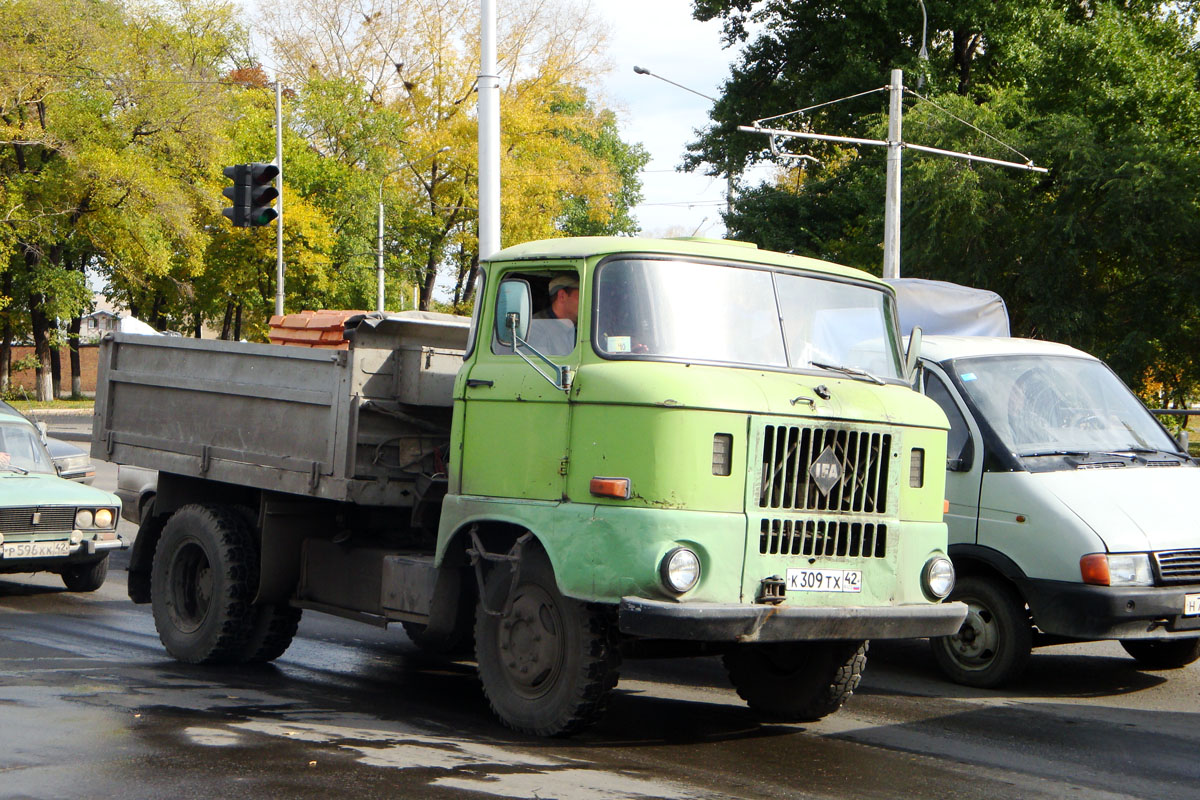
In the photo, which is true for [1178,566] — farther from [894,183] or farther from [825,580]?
[894,183]

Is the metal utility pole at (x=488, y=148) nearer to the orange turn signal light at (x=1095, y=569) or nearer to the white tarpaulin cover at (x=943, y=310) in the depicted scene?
the white tarpaulin cover at (x=943, y=310)

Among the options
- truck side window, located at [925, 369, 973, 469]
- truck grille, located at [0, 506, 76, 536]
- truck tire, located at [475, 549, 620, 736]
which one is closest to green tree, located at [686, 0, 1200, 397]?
truck side window, located at [925, 369, 973, 469]

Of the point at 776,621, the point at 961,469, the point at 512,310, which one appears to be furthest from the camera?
the point at 961,469

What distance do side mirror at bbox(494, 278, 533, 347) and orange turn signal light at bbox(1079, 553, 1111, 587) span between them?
3.60 metres

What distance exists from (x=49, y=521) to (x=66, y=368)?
59410mm

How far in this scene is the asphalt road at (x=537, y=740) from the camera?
580cm

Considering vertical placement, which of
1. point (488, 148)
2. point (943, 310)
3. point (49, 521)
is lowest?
point (49, 521)

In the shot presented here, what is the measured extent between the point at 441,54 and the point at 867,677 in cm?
3778

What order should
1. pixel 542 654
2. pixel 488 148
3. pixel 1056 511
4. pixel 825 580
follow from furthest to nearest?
1. pixel 488 148
2. pixel 1056 511
3. pixel 542 654
4. pixel 825 580

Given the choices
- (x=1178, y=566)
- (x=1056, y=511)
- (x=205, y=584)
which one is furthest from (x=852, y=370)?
(x=205, y=584)

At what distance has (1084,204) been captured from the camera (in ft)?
93.9

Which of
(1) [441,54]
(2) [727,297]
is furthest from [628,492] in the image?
(1) [441,54]

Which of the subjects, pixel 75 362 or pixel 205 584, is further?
pixel 75 362

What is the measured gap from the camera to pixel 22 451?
12.1 m
